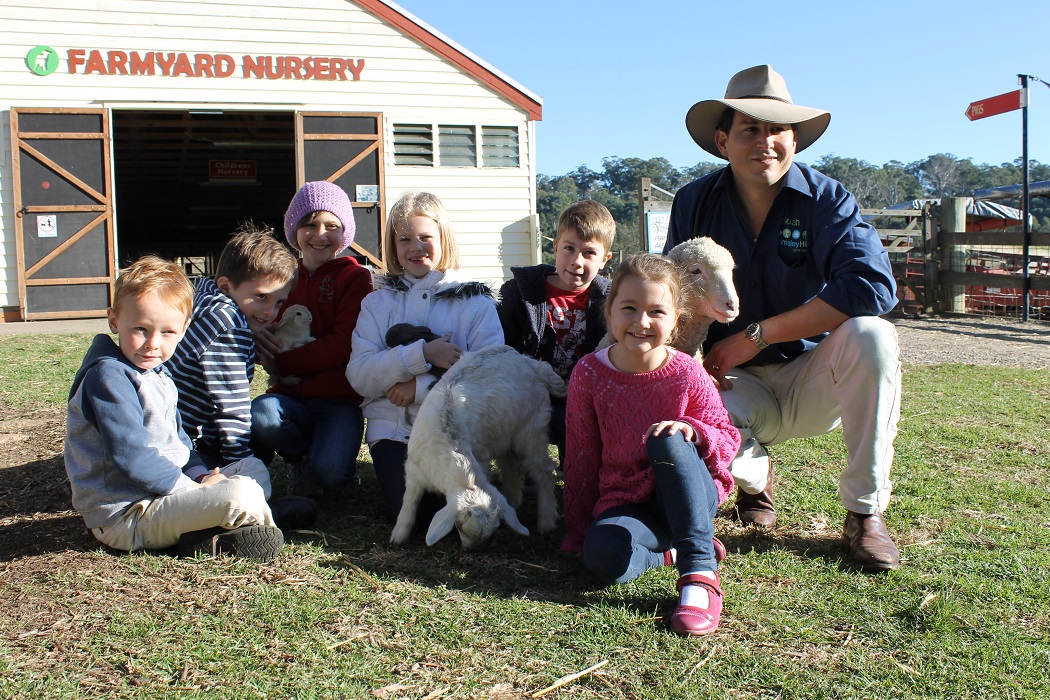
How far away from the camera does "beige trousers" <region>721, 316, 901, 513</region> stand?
10.6 feet

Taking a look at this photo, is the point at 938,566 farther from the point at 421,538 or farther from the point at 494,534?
the point at 421,538

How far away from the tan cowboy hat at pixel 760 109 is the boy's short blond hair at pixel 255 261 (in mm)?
2033

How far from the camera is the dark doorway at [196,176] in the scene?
1599 cm

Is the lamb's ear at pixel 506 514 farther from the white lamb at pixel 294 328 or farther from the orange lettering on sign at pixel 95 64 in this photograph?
the orange lettering on sign at pixel 95 64

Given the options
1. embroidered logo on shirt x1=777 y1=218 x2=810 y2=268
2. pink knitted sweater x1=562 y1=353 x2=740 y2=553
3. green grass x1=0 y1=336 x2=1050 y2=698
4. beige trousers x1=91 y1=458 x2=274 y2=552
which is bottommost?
green grass x1=0 y1=336 x2=1050 y2=698

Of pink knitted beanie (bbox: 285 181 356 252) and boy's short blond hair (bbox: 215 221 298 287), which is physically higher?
pink knitted beanie (bbox: 285 181 356 252)

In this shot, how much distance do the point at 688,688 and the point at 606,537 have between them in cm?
70

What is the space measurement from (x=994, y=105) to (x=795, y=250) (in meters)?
11.6

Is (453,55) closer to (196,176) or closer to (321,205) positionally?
(196,176)

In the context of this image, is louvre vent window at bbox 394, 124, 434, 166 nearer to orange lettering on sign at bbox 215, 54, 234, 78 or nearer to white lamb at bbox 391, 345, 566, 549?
orange lettering on sign at bbox 215, 54, 234, 78

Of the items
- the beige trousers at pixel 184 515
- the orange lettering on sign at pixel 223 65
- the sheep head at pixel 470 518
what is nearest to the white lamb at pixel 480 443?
the sheep head at pixel 470 518

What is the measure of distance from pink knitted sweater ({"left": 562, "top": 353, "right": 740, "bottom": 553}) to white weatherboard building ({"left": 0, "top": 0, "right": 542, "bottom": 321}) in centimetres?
1129

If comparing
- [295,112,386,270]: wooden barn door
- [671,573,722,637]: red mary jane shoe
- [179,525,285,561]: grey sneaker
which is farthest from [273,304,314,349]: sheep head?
[295,112,386,270]: wooden barn door

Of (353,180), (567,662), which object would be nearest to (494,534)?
(567,662)
